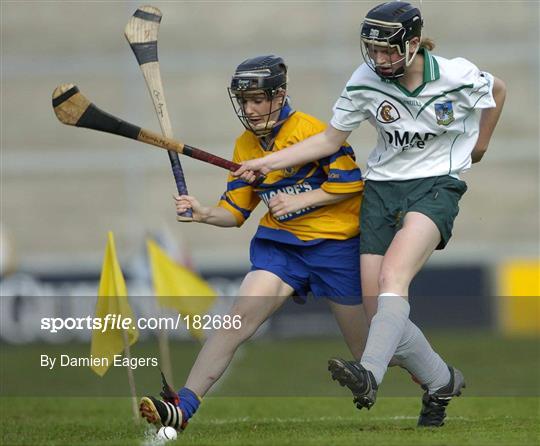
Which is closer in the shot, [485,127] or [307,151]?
[307,151]

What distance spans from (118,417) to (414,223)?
3.09 m

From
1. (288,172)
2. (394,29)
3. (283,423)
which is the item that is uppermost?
(394,29)

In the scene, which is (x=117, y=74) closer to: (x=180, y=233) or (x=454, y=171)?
(x=180, y=233)

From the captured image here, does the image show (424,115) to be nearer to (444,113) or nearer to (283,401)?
(444,113)

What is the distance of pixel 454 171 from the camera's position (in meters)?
6.45

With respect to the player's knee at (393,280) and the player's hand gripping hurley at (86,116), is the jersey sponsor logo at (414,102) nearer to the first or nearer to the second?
the player's knee at (393,280)

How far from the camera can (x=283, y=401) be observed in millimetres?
9375

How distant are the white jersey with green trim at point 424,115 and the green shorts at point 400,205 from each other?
1.8 inches

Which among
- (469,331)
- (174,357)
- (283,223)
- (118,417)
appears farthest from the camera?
(469,331)

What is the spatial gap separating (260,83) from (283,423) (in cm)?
204

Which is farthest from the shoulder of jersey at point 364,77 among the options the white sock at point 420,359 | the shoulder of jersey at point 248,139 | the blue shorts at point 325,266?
the white sock at point 420,359

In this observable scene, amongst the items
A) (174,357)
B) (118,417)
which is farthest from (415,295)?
(118,417)

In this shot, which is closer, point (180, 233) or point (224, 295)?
point (224, 295)

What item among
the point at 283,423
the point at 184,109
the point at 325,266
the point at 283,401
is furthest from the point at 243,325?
the point at 184,109
